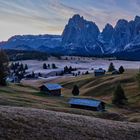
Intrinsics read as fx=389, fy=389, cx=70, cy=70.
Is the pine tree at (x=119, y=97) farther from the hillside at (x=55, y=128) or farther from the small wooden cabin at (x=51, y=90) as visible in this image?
the hillside at (x=55, y=128)

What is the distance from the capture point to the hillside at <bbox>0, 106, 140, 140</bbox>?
42562 millimetres

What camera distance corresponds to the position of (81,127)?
48500 millimetres

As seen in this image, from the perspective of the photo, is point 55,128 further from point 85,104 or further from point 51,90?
point 51,90

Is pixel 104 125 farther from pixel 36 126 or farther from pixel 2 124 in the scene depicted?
pixel 2 124

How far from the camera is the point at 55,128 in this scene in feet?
151

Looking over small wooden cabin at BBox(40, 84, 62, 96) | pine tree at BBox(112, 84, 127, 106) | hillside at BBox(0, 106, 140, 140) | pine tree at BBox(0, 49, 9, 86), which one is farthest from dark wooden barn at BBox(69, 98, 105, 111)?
hillside at BBox(0, 106, 140, 140)

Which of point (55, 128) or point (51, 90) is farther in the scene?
point (51, 90)

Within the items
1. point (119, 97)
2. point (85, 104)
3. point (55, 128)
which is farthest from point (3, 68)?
point (55, 128)

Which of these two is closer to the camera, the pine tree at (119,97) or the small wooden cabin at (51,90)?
the pine tree at (119,97)

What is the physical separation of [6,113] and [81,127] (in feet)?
30.9

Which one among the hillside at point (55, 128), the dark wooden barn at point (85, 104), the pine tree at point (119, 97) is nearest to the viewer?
the hillside at point (55, 128)

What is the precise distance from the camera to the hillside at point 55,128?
42562 millimetres

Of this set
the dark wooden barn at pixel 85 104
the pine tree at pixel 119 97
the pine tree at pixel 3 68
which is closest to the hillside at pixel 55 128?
the dark wooden barn at pixel 85 104

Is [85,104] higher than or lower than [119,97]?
higher
